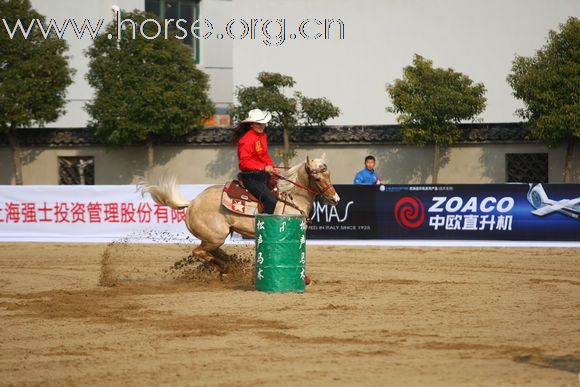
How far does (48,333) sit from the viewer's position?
909cm

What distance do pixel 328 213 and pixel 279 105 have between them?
8.31 metres

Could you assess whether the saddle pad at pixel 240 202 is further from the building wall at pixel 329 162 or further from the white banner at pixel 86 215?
the building wall at pixel 329 162

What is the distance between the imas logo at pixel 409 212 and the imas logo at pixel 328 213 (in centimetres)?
102

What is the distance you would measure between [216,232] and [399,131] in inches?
652

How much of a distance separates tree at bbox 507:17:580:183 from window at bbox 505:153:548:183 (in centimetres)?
164

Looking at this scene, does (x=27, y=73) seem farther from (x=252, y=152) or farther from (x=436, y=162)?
(x=252, y=152)

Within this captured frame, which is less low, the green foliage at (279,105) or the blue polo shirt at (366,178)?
the green foliage at (279,105)

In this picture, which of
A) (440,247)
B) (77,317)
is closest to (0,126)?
(440,247)

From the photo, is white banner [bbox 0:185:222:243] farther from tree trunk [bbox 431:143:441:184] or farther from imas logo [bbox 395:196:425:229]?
tree trunk [bbox 431:143:441:184]

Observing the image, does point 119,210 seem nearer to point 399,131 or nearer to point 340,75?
point 399,131

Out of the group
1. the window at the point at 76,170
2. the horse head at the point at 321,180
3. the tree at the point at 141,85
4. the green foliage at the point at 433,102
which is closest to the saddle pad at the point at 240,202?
the horse head at the point at 321,180

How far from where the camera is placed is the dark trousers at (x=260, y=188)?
42.0 ft

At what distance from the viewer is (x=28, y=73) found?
2886cm

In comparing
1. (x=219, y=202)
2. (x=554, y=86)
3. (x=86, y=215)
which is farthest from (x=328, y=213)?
(x=554, y=86)
